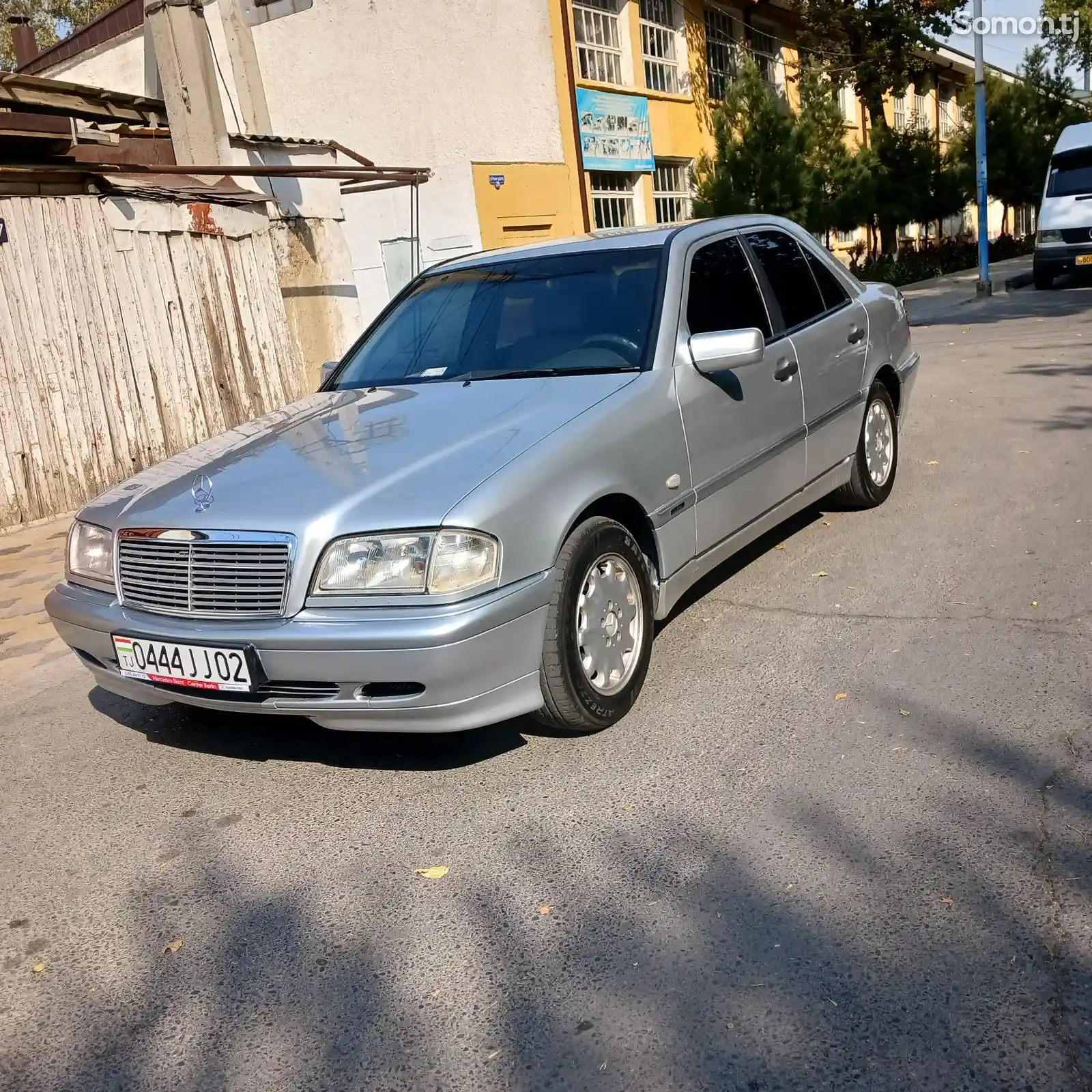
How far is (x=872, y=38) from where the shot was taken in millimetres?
26203

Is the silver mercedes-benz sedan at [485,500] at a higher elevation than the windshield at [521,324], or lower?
lower

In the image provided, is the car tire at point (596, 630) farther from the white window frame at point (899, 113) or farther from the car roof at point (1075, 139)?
the white window frame at point (899, 113)

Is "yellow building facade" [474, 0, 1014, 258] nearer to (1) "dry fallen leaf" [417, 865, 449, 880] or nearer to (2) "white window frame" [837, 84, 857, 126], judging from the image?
(2) "white window frame" [837, 84, 857, 126]

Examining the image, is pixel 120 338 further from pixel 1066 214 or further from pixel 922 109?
pixel 922 109

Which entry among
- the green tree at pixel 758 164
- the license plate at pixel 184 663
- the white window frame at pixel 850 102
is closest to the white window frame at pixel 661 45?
the green tree at pixel 758 164

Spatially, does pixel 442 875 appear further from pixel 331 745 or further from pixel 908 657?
pixel 908 657

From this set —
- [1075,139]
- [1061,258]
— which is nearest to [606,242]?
[1061,258]

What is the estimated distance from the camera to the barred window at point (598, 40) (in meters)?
18.9

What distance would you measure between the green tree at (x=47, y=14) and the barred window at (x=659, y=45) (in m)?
24.5

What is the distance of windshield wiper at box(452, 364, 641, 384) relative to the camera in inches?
178

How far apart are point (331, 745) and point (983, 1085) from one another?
8.38 ft

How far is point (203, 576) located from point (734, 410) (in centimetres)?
232

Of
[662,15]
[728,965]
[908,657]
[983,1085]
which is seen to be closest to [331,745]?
[728,965]

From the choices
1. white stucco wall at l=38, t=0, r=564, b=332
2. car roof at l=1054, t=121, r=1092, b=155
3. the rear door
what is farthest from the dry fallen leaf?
car roof at l=1054, t=121, r=1092, b=155
